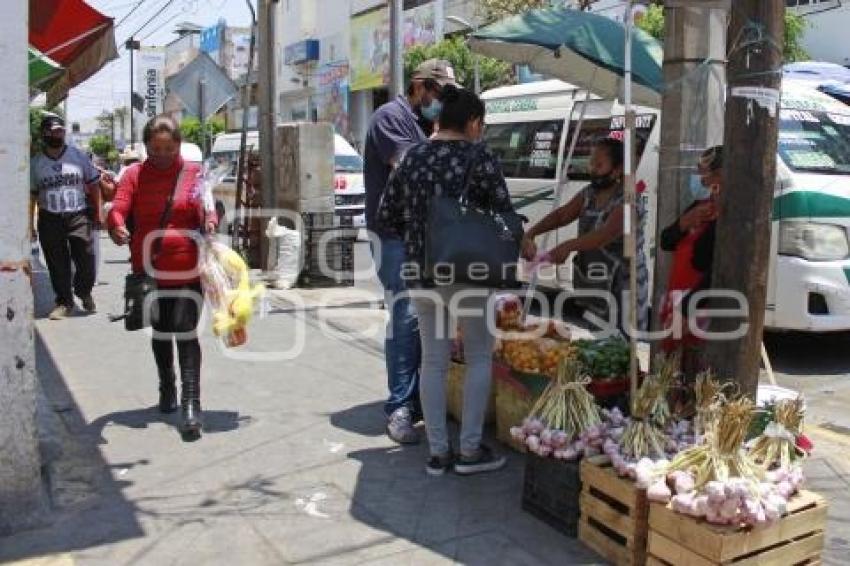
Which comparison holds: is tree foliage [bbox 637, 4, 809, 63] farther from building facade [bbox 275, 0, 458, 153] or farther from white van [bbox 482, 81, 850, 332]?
building facade [bbox 275, 0, 458, 153]

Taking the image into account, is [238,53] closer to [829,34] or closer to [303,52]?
[303,52]

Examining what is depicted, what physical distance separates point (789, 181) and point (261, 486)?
440 centimetres

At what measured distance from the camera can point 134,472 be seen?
448 cm

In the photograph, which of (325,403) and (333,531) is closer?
(333,531)

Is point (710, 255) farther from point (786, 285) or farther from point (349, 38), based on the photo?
point (349, 38)

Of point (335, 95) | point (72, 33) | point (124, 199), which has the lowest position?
point (124, 199)

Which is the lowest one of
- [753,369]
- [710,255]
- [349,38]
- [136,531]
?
[136,531]

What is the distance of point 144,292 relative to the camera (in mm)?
5027

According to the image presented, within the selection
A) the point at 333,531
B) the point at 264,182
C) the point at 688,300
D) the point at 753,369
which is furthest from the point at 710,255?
the point at 264,182

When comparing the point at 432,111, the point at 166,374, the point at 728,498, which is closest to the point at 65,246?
the point at 166,374

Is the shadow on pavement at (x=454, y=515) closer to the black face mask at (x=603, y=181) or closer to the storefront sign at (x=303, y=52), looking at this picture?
the black face mask at (x=603, y=181)

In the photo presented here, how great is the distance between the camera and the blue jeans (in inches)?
193

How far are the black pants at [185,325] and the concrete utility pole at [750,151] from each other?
2.84m

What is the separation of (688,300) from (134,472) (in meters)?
2.76
